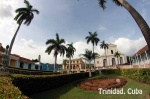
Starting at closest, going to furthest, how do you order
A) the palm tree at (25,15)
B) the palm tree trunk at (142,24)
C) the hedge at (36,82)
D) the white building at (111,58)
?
1. the palm tree trunk at (142,24)
2. the hedge at (36,82)
3. the palm tree at (25,15)
4. the white building at (111,58)

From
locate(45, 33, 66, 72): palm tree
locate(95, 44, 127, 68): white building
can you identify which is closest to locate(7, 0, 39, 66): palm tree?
locate(45, 33, 66, 72): palm tree

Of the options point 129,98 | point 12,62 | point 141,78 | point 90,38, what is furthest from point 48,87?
point 90,38

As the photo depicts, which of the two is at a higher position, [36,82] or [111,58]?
[111,58]

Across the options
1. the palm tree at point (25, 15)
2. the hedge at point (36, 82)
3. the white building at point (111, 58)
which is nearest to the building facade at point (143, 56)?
the hedge at point (36, 82)

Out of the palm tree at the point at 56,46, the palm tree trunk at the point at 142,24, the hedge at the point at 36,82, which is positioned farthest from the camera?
the palm tree at the point at 56,46

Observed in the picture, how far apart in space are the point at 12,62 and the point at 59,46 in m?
15.3

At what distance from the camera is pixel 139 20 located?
30.8 ft

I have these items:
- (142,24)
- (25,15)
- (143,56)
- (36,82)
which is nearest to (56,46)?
(25,15)

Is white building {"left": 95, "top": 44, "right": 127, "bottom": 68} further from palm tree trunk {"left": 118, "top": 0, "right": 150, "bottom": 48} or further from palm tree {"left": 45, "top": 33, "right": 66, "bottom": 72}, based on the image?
palm tree trunk {"left": 118, "top": 0, "right": 150, "bottom": 48}

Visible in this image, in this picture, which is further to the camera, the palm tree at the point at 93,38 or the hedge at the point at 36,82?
the palm tree at the point at 93,38

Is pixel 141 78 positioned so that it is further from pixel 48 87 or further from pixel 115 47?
pixel 115 47

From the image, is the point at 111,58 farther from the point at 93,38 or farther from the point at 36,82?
the point at 36,82

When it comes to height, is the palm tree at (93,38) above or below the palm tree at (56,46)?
above

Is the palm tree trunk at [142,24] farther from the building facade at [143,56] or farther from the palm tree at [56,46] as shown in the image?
the palm tree at [56,46]
